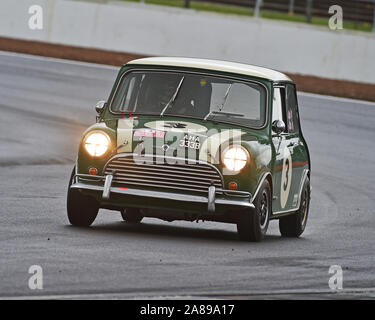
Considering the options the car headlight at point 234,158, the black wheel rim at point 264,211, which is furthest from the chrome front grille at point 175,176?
the black wheel rim at point 264,211

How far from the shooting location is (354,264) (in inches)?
372

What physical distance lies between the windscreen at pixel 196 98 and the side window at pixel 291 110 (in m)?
0.81

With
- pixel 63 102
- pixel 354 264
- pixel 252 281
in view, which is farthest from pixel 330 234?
pixel 63 102

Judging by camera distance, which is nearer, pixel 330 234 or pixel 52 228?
pixel 52 228

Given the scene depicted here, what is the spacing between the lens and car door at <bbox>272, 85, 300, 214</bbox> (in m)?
10.5

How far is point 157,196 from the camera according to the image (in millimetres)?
9492

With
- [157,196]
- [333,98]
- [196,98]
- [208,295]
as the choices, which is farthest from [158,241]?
[333,98]

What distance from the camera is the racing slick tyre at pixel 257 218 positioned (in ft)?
31.9

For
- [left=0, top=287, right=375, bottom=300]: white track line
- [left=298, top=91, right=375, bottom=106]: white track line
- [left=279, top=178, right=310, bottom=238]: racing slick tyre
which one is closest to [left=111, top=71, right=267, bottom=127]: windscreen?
[left=279, top=178, right=310, bottom=238]: racing slick tyre

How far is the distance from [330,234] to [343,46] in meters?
14.7

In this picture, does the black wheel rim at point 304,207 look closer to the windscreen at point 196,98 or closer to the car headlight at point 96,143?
the windscreen at point 196,98

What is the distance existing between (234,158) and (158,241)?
0.94 m

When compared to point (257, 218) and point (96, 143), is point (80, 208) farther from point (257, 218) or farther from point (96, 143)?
point (257, 218)
